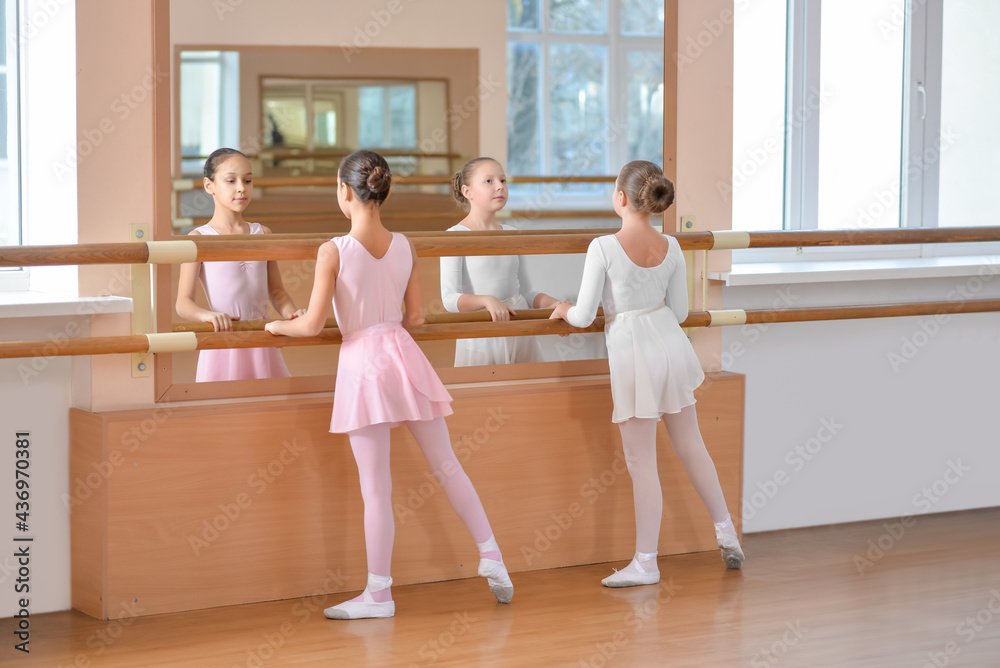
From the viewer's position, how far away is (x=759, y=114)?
12.5ft

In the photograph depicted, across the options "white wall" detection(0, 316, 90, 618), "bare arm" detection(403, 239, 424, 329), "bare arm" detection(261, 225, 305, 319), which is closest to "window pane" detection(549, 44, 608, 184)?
"bare arm" detection(403, 239, 424, 329)

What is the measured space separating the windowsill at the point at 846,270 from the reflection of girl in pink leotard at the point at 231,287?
4.22 feet

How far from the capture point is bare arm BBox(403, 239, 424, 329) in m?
2.69

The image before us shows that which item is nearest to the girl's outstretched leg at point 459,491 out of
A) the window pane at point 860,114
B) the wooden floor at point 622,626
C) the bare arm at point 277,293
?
the wooden floor at point 622,626

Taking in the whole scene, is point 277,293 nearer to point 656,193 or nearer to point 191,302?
point 191,302

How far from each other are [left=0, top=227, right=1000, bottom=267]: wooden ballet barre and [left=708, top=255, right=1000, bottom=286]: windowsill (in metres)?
0.14

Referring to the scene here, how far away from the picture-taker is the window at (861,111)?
3783mm

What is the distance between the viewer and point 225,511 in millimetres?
2699

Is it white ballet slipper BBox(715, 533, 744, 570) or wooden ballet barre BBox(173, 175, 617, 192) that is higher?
wooden ballet barre BBox(173, 175, 617, 192)

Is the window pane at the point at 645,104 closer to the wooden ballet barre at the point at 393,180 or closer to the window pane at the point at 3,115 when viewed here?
the wooden ballet barre at the point at 393,180

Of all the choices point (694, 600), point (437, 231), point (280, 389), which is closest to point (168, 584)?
point (280, 389)

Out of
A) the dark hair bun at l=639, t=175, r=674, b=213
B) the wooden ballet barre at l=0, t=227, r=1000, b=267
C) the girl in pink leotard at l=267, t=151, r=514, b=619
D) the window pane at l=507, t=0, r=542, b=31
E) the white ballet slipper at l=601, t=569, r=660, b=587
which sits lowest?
the white ballet slipper at l=601, t=569, r=660, b=587

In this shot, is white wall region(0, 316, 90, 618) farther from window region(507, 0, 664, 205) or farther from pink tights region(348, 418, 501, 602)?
window region(507, 0, 664, 205)

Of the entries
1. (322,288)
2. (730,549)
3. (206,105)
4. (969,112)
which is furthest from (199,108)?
(969,112)
